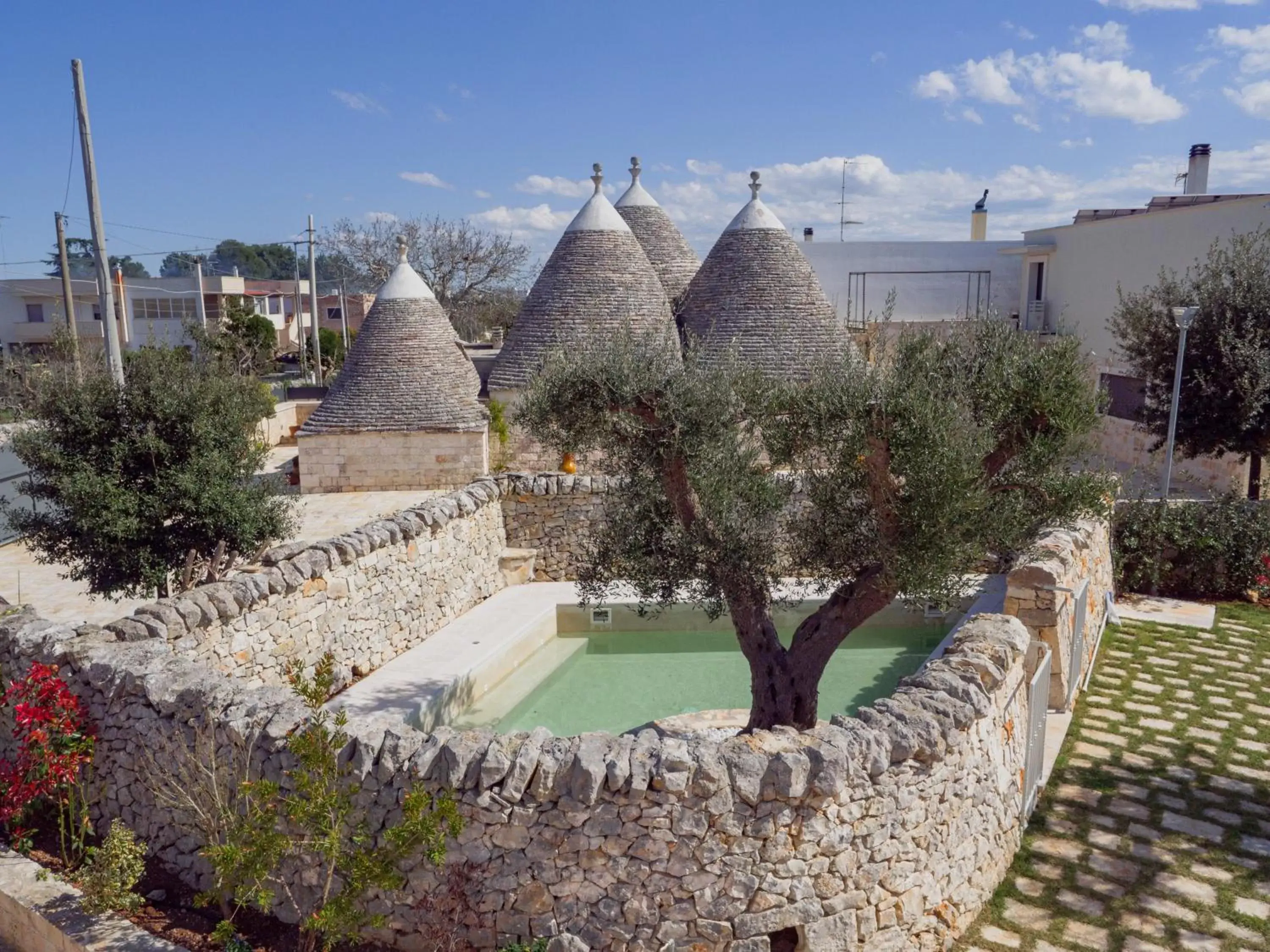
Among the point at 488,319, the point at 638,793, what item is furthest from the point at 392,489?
the point at 488,319

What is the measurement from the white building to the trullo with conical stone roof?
23.3 m

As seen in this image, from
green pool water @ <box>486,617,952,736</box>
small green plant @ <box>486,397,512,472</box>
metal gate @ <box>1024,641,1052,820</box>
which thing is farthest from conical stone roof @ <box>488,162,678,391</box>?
metal gate @ <box>1024,641,1052,820</box>

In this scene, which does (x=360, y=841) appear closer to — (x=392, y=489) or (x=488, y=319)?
(x=392, y=489)

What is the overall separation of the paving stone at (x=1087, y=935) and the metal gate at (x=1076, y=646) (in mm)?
3094

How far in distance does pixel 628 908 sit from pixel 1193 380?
1177 cm

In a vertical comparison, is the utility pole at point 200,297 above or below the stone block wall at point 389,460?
above

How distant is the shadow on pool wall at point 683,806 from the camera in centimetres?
443

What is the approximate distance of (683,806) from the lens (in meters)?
4.41

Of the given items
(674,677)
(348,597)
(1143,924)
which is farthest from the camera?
(674,677)

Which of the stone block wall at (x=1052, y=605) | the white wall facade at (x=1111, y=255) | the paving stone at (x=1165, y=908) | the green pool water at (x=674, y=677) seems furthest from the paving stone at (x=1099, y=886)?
the white wall facade at (x=1111, y=255)

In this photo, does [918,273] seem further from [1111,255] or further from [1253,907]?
[1253,907]

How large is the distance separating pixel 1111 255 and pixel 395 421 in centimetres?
1786

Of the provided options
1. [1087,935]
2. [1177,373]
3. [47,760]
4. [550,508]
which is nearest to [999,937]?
[1087,935]

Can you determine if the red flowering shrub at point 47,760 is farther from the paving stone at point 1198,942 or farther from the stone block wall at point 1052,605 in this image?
the stone block wall at point 1052,605
